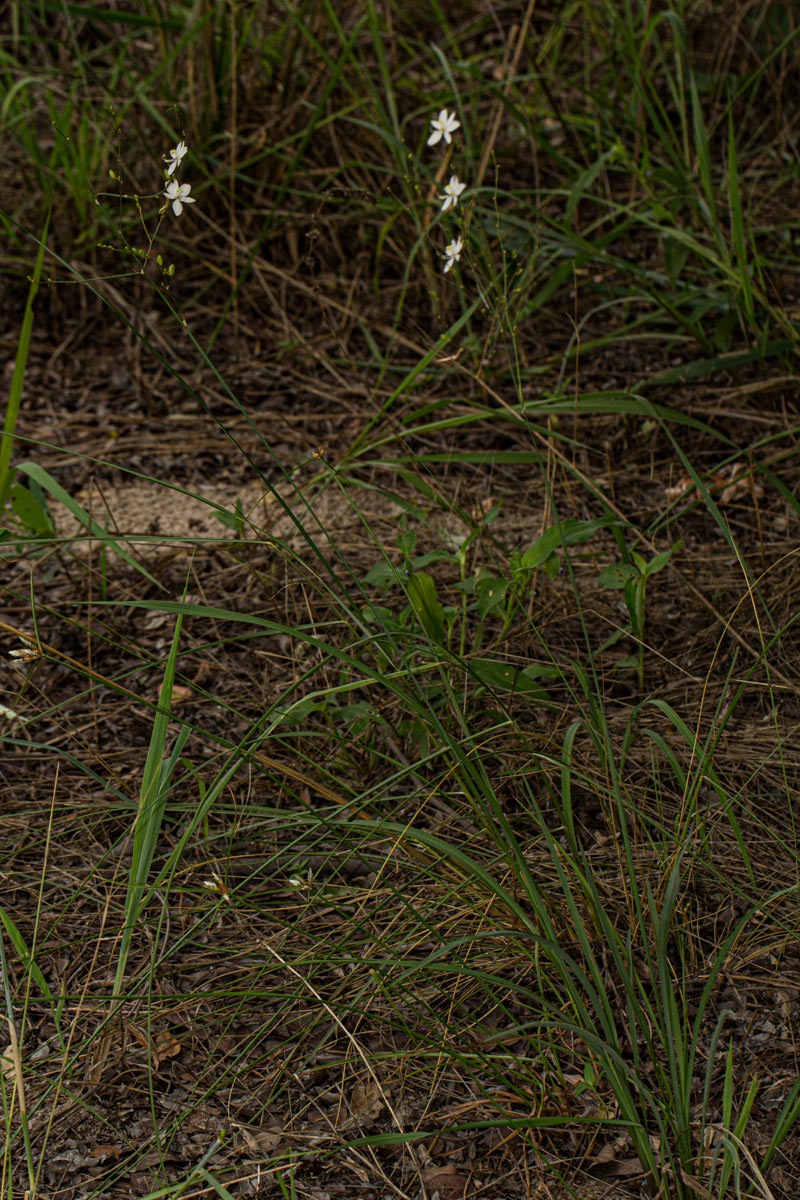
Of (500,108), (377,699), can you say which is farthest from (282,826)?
(500,108)

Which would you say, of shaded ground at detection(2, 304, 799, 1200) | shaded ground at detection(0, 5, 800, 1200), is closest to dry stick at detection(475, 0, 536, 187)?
shaded ground at detection(0, 5, 800, 1200)

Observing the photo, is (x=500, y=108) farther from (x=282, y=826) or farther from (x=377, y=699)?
(x=282, y=826)

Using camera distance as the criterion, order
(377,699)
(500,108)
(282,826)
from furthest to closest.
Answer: (500,108), (377,699), (282,826)

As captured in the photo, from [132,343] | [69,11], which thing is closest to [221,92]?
[69,11]

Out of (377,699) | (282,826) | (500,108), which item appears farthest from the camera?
(500,108)

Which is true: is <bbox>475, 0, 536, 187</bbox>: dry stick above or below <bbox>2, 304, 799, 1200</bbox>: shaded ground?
above

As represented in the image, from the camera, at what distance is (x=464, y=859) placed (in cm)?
116

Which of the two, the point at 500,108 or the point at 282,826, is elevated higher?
the point at 500,108

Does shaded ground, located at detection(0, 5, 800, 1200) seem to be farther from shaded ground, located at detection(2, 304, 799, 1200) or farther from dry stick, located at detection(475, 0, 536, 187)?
dry stick, located at detection(475, 0, 536, 187)

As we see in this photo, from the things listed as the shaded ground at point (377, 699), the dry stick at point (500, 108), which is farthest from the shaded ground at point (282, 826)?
the dry stick at point (500, 108)

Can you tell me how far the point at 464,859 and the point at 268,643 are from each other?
82 cm

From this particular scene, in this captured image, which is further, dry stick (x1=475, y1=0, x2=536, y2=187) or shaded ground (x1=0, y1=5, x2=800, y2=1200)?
dry stick (x1=475, y1=0, x2=536, y2=187)

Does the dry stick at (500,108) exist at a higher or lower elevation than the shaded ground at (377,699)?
higher

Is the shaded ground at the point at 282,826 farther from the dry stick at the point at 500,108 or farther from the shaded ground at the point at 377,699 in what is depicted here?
the dry stick at the point at 500,108
